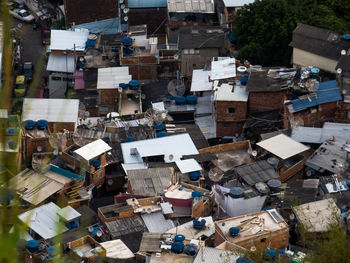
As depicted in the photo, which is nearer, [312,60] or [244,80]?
[244,80]

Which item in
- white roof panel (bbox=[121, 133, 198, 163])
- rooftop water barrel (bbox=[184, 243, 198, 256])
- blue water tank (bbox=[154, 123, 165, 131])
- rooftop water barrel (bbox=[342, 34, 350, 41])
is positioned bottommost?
rooftop water barrel (bbox=[184, 243, 198, 256])

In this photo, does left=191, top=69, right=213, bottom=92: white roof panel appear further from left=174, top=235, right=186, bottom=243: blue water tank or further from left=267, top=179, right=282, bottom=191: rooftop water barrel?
left=174, top=235, right=186, bottom=243: blue water tank

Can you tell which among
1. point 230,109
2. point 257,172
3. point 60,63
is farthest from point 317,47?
point 60,63

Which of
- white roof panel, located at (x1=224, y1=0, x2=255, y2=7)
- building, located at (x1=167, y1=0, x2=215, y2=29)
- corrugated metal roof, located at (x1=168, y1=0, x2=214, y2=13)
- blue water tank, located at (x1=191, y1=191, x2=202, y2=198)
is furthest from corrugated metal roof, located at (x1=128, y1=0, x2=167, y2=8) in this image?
blue water tank, located at (x1=191, y1=191, x2=202, y2=198)

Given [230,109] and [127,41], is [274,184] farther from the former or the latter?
[127,41]

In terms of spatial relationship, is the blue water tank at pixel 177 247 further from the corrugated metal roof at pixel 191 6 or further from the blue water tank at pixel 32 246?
the corrugated metal roof at pixel 191 6

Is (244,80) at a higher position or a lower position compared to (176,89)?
higher
